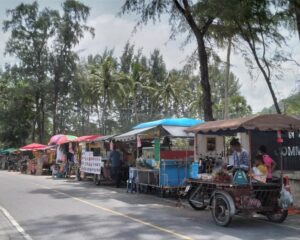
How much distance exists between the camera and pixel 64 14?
4841 cm

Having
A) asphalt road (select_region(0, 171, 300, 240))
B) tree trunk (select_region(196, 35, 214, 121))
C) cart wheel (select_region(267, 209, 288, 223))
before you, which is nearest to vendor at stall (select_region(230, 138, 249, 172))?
cart wheel (select_region(267, 209, 288, 223))

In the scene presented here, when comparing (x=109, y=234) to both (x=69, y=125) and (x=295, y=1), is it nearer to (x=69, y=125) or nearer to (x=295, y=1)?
(x=295, y=1)

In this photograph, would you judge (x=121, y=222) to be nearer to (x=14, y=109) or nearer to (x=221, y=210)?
(x=221, y=210)

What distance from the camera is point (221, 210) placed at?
10.8 meters

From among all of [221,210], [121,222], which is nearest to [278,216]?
[221,210]

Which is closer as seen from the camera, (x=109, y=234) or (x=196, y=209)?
(x=109, y=234)

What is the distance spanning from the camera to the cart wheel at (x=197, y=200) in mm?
12578

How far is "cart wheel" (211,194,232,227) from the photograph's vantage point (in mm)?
10359

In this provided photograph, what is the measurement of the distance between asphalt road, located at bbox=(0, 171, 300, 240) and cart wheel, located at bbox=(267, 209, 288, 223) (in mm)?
186

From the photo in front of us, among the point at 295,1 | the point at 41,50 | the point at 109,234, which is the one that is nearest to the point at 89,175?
the point at 295,1

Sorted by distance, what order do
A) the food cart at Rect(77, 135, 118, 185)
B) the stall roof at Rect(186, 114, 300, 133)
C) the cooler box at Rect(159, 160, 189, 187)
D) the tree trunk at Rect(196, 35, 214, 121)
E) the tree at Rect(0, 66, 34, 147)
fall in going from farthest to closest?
the tree at Rect(0, 66, 34, 147)
the food cart at Rect(77, 135, 118, 185)
the tree trunk at Rect(196, 35, 214, 121)
the cooler box at Rect(159, 160, 189, 187)
the stall roof at Rect(186, 114, 300, 133)

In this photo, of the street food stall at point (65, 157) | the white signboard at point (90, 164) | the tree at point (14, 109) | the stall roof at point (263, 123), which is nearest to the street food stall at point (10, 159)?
the tree at point (14, 109)

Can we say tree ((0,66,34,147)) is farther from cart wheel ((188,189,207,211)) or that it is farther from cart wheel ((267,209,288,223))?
cart wheel ((267,209,288,223))

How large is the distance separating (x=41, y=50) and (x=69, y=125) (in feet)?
30.1
